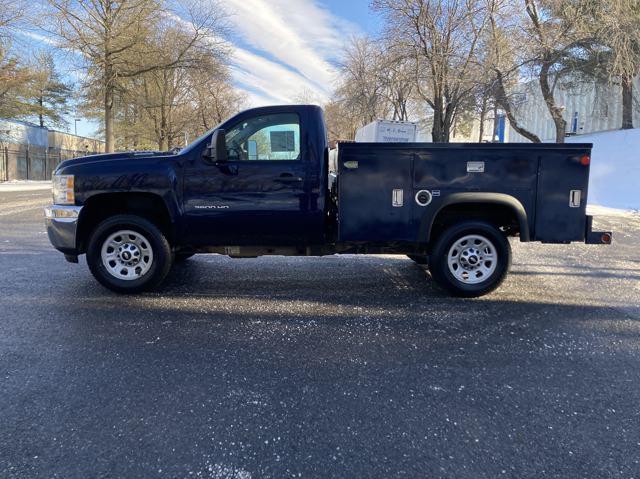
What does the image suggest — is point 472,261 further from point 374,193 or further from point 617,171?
point 617,171

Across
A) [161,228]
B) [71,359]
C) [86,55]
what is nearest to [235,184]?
[161,228]

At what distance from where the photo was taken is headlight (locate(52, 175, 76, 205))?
214 inches

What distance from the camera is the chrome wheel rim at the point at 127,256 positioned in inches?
218

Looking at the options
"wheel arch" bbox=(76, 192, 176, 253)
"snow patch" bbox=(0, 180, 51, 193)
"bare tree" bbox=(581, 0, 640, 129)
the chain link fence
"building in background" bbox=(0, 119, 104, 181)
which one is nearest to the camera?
"wheel arch" bbox=(76, 192, 176, 253)

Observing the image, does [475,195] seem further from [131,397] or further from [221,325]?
[131,397]

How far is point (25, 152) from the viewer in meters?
38.2

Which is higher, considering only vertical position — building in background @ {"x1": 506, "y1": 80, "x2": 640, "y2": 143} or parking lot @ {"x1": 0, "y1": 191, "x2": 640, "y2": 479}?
building in background @ {"x1": 506, "y1": 80, "x2": 640, "y2": 143}

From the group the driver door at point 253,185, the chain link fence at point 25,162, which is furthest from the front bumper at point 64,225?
the chain link fence at point 25,162

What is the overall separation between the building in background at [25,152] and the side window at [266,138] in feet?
121

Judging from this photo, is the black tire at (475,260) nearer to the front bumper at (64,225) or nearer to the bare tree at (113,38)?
the front bumper at (64,225)

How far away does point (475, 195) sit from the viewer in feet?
17.3

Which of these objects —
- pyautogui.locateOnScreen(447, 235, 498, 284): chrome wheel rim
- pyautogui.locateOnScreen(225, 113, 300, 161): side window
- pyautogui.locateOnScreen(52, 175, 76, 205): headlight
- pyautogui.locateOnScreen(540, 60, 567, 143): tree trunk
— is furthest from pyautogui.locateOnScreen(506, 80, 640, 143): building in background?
pyautogui.locateOnScreen(52, 175, 76, 205): headlight

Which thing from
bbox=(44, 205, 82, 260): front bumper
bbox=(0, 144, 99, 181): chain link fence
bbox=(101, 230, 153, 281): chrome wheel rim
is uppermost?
bbox=(0, 144, 99, 181): chain link fence

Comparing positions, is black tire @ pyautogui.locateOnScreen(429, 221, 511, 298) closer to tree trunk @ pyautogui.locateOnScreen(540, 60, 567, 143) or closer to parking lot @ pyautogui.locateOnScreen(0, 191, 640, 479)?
parking lot @ pyautogui.locateOnScreen(0, 191, 640, 479)
